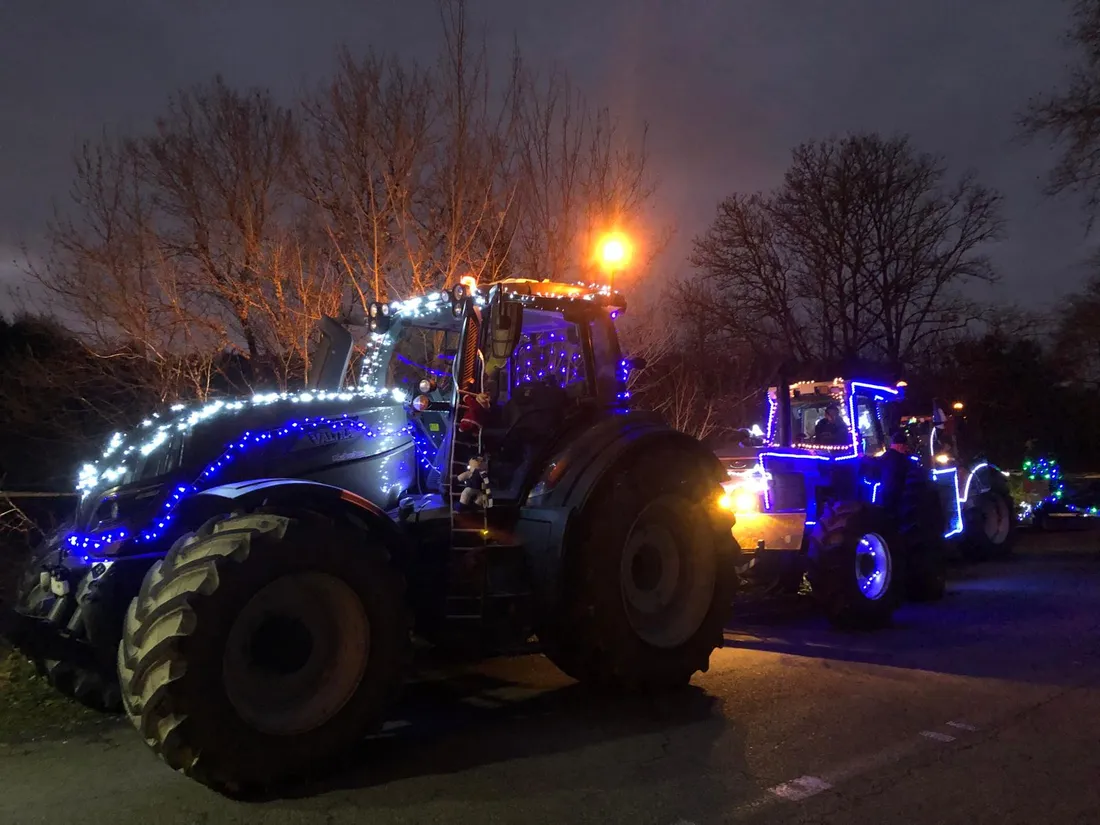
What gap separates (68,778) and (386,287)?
674 centimetres

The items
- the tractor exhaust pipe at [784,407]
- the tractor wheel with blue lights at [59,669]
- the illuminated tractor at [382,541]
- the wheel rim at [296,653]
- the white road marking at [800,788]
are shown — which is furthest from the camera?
the tractor exhaust pipe at [784,407]

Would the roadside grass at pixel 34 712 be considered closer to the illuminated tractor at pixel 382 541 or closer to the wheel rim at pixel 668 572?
the illuminated tractor at pixel 382 541

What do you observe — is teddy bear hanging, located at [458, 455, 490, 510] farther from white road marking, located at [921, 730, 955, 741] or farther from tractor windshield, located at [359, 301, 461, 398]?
white road marking, located at [921, 730, 955, 741]

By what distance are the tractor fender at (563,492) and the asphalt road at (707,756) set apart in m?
1.01

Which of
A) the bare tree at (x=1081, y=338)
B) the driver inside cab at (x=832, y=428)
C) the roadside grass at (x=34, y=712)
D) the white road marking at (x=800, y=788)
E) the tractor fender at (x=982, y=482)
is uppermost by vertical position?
the bare tree at (x=1081, y=338)

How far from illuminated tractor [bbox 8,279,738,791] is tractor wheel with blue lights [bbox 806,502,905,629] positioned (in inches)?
111

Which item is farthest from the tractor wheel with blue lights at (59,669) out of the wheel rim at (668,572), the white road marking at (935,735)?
the white road marking at (935,735)

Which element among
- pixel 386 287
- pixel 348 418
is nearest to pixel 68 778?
pixel 348 418

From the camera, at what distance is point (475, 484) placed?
567 cm

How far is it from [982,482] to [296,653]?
44.9 ft

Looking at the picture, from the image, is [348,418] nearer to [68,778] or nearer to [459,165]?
[68,778]

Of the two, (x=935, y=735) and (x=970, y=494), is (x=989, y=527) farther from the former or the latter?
(x=935, y=735)

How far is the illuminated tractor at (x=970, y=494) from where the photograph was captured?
12734 mm

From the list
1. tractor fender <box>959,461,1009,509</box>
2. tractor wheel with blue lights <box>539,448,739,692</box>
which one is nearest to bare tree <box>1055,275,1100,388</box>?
tractor fender <box>959,461,1009,509</box>
